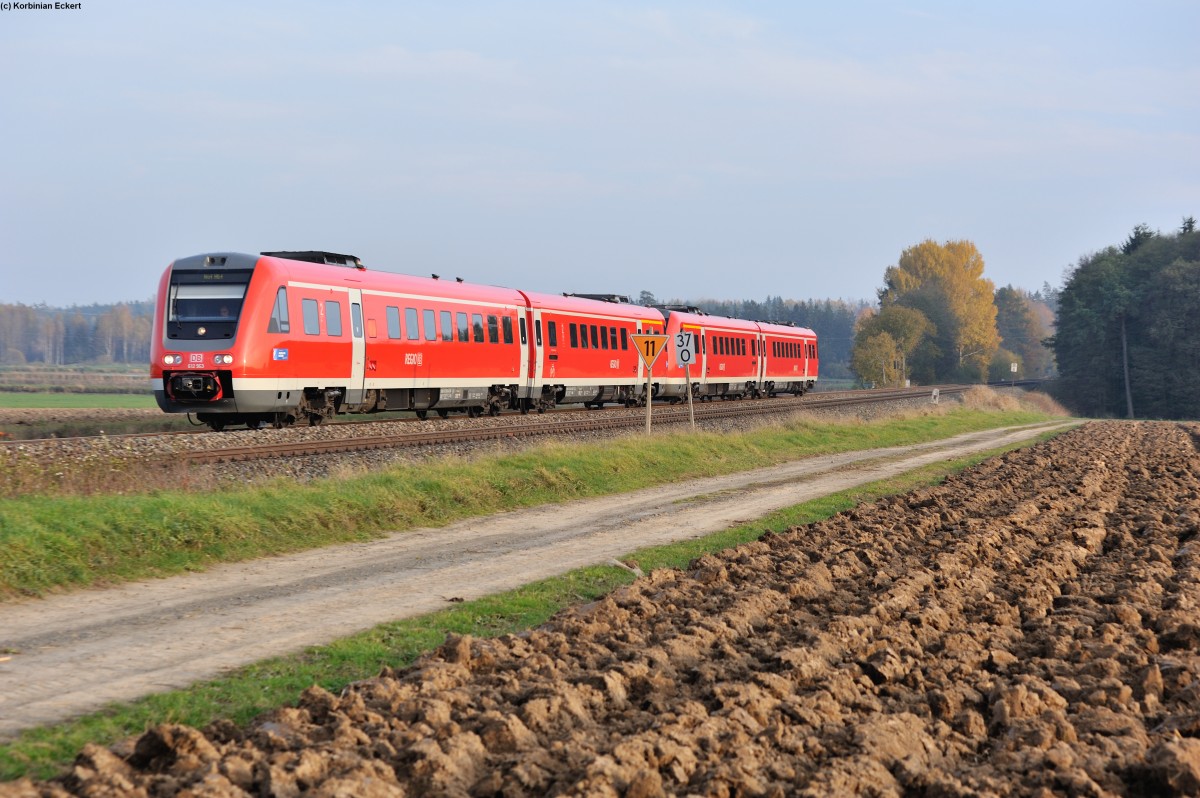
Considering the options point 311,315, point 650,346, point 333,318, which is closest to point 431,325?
point 333,318

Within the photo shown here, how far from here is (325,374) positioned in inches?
1013

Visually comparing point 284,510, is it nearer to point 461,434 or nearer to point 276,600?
point 276,600

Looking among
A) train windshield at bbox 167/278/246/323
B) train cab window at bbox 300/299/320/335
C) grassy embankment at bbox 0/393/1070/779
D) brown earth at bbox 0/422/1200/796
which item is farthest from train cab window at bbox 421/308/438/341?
brown earth at bbox 0/422/1200/796

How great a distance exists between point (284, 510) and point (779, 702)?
864cm

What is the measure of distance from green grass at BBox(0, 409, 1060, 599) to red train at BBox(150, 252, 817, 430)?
6.29 meters

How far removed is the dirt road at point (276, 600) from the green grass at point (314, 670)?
251mm

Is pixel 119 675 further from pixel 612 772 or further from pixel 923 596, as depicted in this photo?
pixel 923 596

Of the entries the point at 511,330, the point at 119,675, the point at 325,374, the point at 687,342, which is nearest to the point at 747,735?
the point at 119,675

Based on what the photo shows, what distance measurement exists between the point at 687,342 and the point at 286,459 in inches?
457

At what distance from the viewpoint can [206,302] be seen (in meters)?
23.5

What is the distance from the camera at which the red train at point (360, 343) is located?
23281 millimetres

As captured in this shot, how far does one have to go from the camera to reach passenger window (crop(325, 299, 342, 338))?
2561 centimetres

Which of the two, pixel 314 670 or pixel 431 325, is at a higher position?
pixel 431 325

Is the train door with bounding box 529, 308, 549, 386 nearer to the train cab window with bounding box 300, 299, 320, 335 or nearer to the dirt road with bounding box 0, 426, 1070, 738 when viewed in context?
the train cab window with bounding box 300, 299, 320, 335
